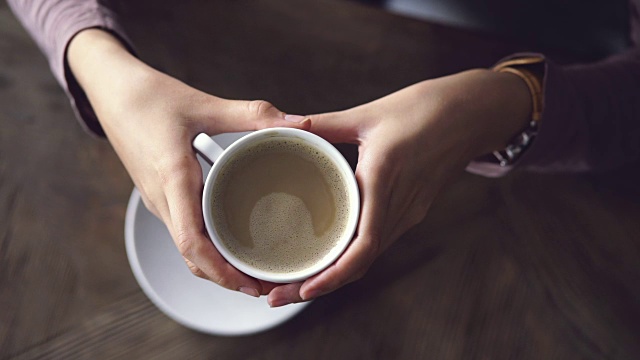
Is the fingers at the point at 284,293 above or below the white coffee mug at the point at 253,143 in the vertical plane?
below

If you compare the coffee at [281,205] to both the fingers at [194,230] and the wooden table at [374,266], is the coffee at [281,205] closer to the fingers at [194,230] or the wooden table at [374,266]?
the fingers at [194,230]

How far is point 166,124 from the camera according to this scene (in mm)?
528

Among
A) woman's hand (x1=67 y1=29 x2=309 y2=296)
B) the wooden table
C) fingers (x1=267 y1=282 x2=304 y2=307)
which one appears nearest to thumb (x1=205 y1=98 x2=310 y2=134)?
woman's hand (x1=67 y1=29 x2=309 y2=296)

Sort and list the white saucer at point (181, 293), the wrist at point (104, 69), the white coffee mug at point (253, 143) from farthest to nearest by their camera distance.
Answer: the white saucer at point (181, 293)
the wrist at point (104, 69)
the white coffee mug at point (253, 143)

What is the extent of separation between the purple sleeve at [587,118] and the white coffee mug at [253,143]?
0.29m

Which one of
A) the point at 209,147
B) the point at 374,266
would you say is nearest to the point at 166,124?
the point at 209,147

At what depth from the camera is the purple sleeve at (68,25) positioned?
2.00ft

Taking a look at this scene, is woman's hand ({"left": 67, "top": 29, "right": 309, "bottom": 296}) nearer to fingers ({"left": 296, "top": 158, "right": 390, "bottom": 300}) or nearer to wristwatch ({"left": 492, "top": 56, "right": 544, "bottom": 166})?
fingers ({"left": 296, "top": 158, "right": 390, "bottom": 300})

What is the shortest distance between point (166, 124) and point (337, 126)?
18 cm

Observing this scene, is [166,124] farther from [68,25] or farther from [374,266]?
[374,266]

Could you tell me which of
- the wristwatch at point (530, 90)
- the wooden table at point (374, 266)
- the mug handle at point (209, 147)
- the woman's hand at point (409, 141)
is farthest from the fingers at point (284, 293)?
the wristwatch at point (530, 90)

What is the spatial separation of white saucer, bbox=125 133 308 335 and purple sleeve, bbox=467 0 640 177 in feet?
1.19

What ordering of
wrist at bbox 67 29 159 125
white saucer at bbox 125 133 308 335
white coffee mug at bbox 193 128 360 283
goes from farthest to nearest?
white saucer at bbox 125 133 308 335
wrist at bbox 67 29 159 125
white coffee mug at bbox 193 128 360 283

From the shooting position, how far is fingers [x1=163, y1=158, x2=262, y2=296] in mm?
482
